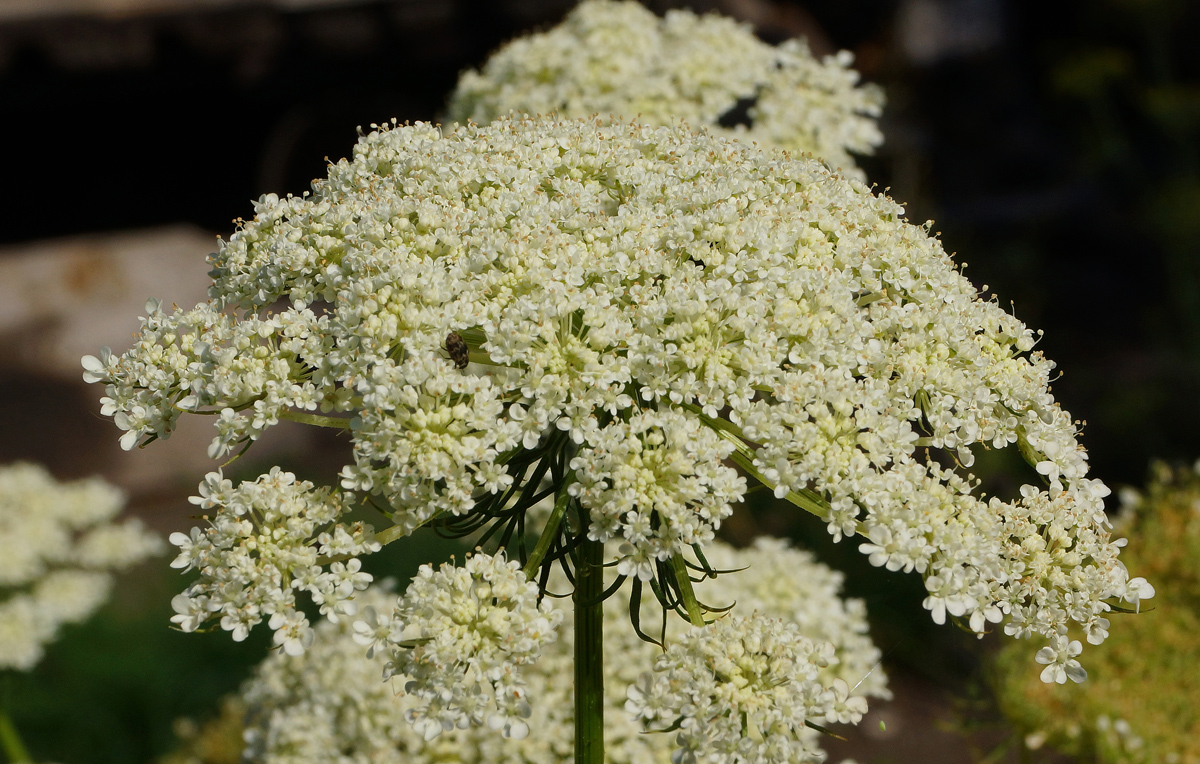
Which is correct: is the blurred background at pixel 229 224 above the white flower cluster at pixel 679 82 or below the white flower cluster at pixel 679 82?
above

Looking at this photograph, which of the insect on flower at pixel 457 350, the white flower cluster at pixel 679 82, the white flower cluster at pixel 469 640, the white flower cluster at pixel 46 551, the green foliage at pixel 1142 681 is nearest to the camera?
the white flower cluster at pixel 469 640

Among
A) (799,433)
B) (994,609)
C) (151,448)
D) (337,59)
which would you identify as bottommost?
(994,609)

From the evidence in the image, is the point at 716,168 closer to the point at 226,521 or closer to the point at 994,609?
the point at 994,609

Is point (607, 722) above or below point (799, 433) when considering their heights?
below

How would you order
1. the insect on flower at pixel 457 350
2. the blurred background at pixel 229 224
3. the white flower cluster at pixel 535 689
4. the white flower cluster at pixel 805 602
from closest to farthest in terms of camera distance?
the insect on flower at pixel 457 350
the white flower cluster at pixel 535 689
the white flower cluster at pixel 805 602
the blurred background at pixel 229 224

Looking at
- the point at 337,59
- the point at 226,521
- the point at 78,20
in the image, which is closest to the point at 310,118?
the point at 337,59

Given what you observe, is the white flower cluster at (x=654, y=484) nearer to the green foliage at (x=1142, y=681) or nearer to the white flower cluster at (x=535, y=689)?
the white flower cluster at (x=535, y=689)

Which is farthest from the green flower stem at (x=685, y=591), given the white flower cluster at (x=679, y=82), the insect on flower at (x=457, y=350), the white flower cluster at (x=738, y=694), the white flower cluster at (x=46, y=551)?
the white flower cluster at (x=46, y=551)
